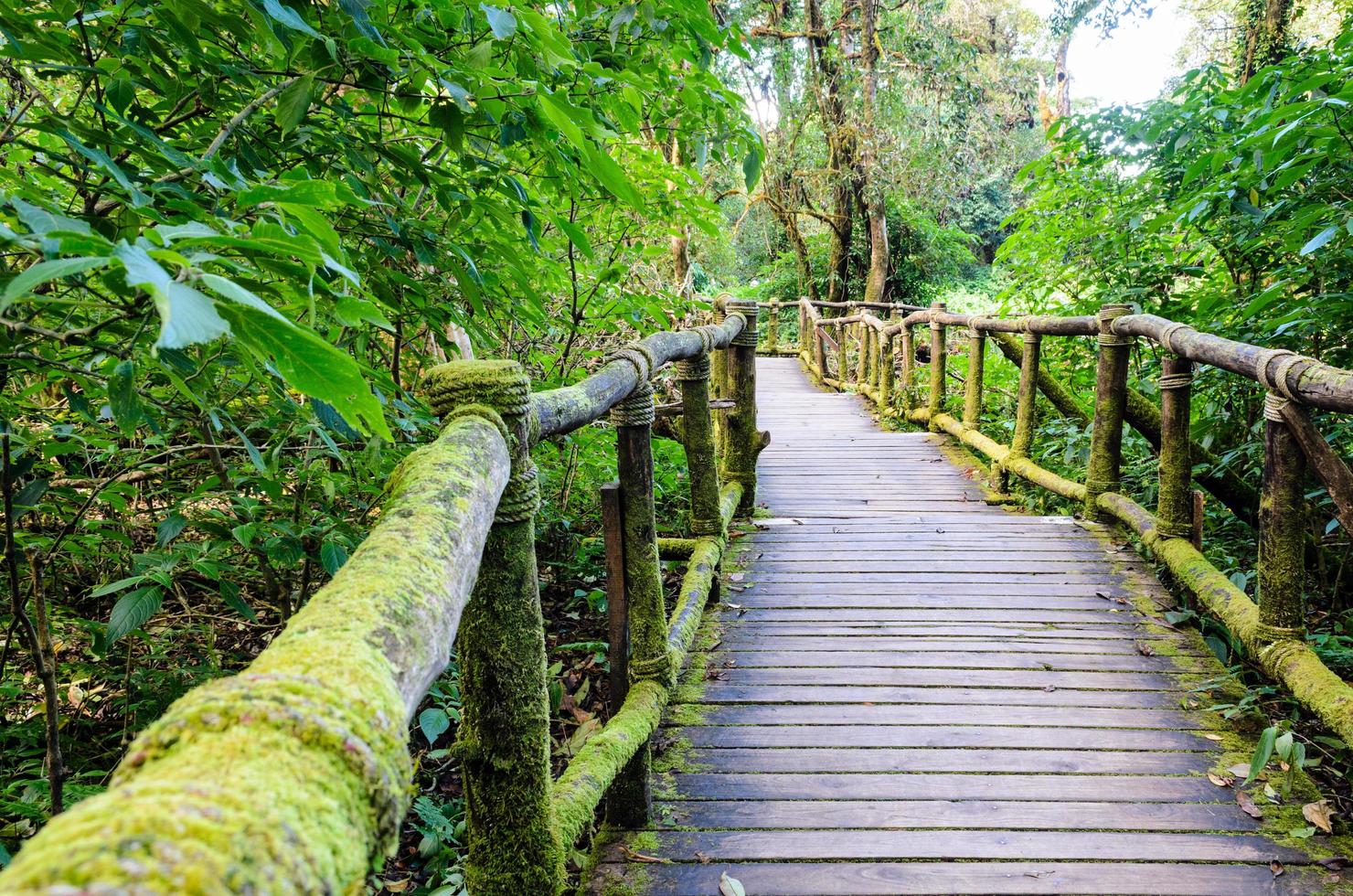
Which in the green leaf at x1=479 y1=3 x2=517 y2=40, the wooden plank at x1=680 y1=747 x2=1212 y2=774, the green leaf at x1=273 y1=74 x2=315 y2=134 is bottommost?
the wooden plank at x1=680 y1=747 x2=1212 y2=774

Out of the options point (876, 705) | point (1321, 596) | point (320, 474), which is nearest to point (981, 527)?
point (1321, 596)

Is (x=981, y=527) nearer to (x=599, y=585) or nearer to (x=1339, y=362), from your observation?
(x=1339, y=362)

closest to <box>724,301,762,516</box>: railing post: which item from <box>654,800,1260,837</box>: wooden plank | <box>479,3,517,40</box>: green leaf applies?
<box>654,800,1260,837</box>: wooden plank

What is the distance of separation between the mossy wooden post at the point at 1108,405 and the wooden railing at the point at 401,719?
9.36 feet

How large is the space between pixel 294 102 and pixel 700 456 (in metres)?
2.40

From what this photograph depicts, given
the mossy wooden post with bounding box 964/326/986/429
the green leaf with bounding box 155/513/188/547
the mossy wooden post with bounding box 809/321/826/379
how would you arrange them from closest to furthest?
the green leaf with bounding box 155/513/188/547, the mossy wooden post with bounding box 964/326/986/429, the mossy wooden post with bounding box 809/321/826/379

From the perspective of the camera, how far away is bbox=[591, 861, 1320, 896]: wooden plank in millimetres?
1890

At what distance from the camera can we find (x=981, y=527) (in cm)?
439

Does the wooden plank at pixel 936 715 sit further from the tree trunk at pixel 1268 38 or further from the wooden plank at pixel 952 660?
the tree trunk at pixel 1268 38

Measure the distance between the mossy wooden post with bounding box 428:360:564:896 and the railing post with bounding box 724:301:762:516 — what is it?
129 inches

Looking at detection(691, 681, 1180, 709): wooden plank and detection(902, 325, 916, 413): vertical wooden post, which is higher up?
detection(902, 325, 916, 413): vertical wooden post

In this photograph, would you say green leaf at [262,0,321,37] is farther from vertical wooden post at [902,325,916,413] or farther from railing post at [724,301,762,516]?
vertical wooden post at [902,325,916,413]

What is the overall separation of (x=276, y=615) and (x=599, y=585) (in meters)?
1.73

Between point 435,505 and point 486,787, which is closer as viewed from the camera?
point 435,505
